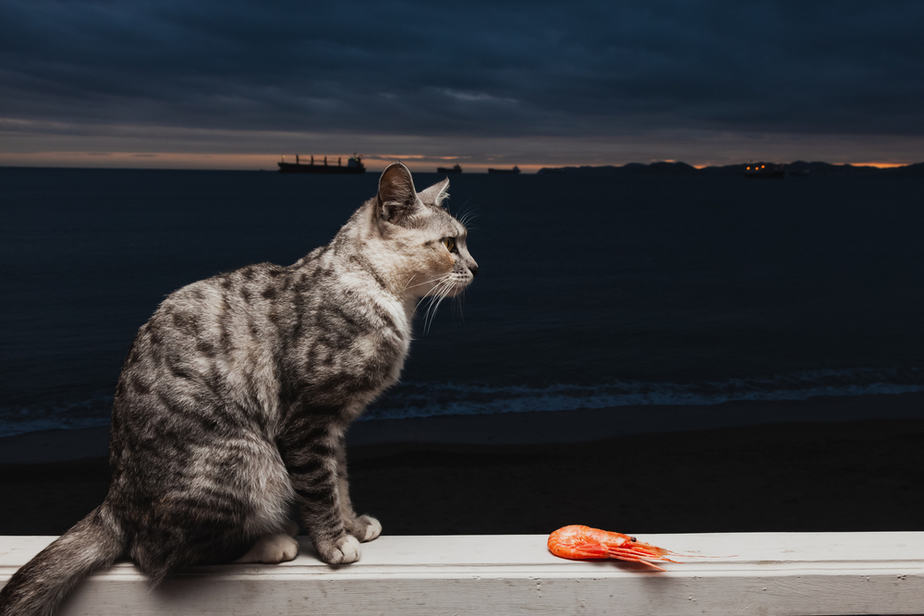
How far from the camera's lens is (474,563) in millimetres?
1915

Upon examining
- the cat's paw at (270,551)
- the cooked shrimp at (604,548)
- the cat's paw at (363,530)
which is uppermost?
the cooked shrimp at (604,548)

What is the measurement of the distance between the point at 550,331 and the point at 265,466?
35.7 ft

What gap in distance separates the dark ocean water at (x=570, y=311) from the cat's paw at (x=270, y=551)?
1473 mm

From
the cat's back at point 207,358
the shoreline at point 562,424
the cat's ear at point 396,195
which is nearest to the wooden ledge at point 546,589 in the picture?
the cat's back at point 207,358

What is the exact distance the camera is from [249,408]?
2104 millimetres

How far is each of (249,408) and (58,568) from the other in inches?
26.6

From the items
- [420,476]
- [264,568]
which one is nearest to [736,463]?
[420,476]

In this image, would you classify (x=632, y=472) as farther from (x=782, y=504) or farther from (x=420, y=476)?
(x=420, y=476)

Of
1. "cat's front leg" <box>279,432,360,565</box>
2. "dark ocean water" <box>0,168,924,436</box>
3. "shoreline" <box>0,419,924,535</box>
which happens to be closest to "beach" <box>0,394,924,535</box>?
"shoreline" <box>0,419,924,535</box>

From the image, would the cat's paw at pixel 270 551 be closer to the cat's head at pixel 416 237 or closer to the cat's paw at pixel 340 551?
the cat's paw at pixel 340 551

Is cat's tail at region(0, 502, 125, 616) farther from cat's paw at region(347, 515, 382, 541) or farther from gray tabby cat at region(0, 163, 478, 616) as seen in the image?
cat's paw at region(347, 515, 382, 541)

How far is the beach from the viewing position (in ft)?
17.0

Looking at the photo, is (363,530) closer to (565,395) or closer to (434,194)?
(434,194)

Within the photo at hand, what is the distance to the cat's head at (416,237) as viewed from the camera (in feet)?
7.60
